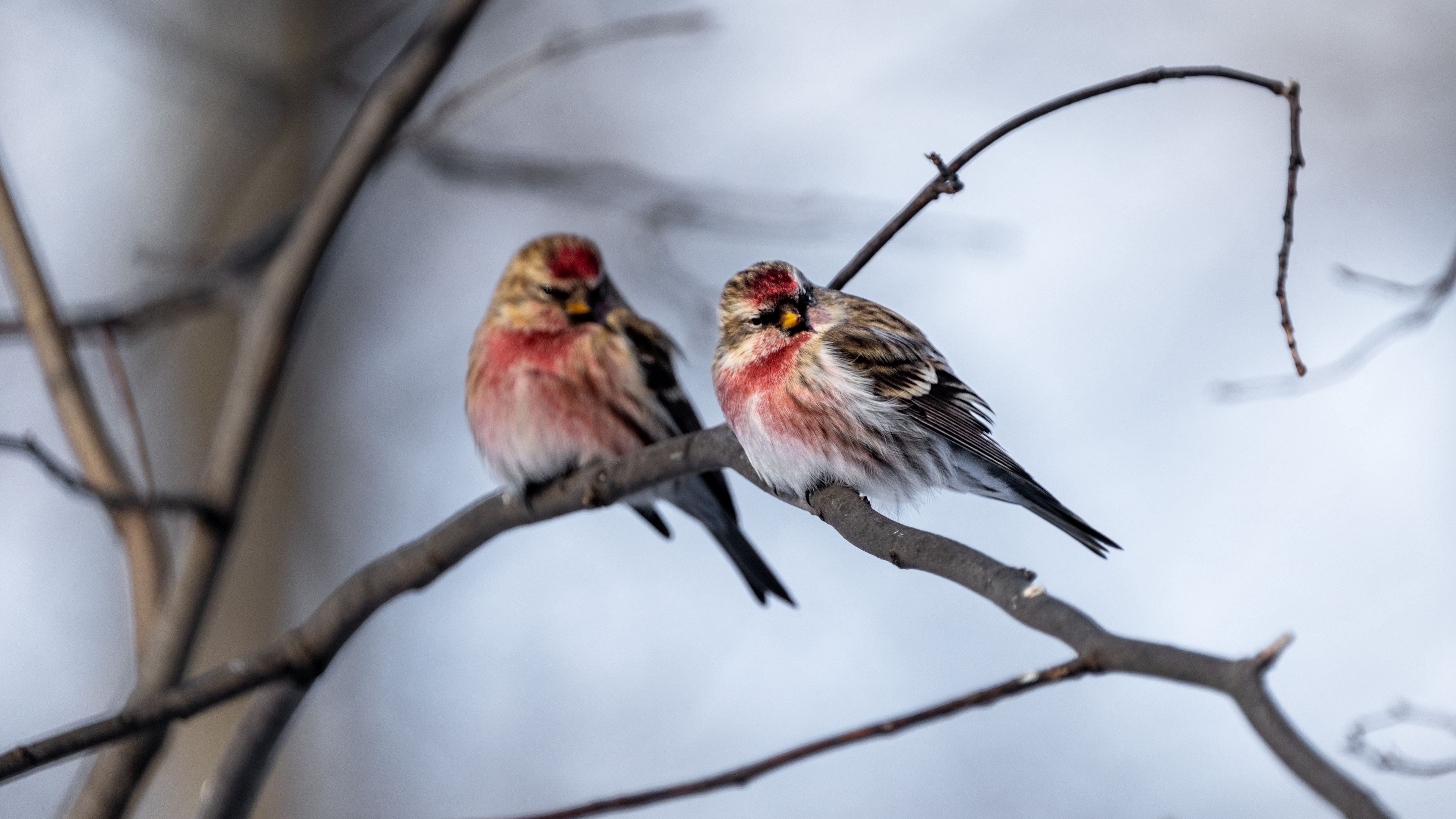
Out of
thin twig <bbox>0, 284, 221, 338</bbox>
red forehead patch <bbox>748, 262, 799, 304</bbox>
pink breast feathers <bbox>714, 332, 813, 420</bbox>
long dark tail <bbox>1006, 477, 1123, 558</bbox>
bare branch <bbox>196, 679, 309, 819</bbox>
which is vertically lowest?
bare branch <bbox>196, 679, 309, 819</bbox>

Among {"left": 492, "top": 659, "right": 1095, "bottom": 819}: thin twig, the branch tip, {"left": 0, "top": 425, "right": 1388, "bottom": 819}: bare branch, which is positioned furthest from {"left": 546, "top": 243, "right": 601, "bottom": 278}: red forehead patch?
the branch tip

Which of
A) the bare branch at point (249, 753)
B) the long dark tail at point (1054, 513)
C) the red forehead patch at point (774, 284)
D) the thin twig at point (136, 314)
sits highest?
the thin twig at point (136, 314)

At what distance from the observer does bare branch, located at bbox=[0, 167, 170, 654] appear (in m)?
2.64

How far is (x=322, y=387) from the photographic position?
21.4ft

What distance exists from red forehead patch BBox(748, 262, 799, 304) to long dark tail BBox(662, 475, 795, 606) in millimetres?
879

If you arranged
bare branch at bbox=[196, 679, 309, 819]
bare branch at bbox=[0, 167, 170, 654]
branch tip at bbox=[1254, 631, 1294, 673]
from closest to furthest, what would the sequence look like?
branch tip at bbox=[1254, 631, 1294, 673]
bare branch at bbox=[196, 679, 309, 819]
bare branch at bbox=[0, 167, 170, 654]

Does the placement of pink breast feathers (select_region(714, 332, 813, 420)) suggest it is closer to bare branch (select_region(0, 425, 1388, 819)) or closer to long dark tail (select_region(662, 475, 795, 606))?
bare branch (select_region(0, 425, 1388, 819))

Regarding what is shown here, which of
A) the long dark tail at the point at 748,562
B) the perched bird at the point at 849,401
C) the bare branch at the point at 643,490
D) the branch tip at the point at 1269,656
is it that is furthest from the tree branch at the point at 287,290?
the branch tip at the point at 1269,656

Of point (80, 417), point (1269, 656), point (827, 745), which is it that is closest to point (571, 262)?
point (80, 417)

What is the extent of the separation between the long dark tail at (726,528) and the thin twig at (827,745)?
134 centimetres

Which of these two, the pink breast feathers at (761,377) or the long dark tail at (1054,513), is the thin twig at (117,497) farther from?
the long dark tail at (1054,513)

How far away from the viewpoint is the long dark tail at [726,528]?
3.09 meters

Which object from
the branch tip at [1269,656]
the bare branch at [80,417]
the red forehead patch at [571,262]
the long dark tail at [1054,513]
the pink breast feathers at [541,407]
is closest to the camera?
the branch tip at [1269,656]

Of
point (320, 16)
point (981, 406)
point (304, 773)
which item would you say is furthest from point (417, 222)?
point (981, 406)
